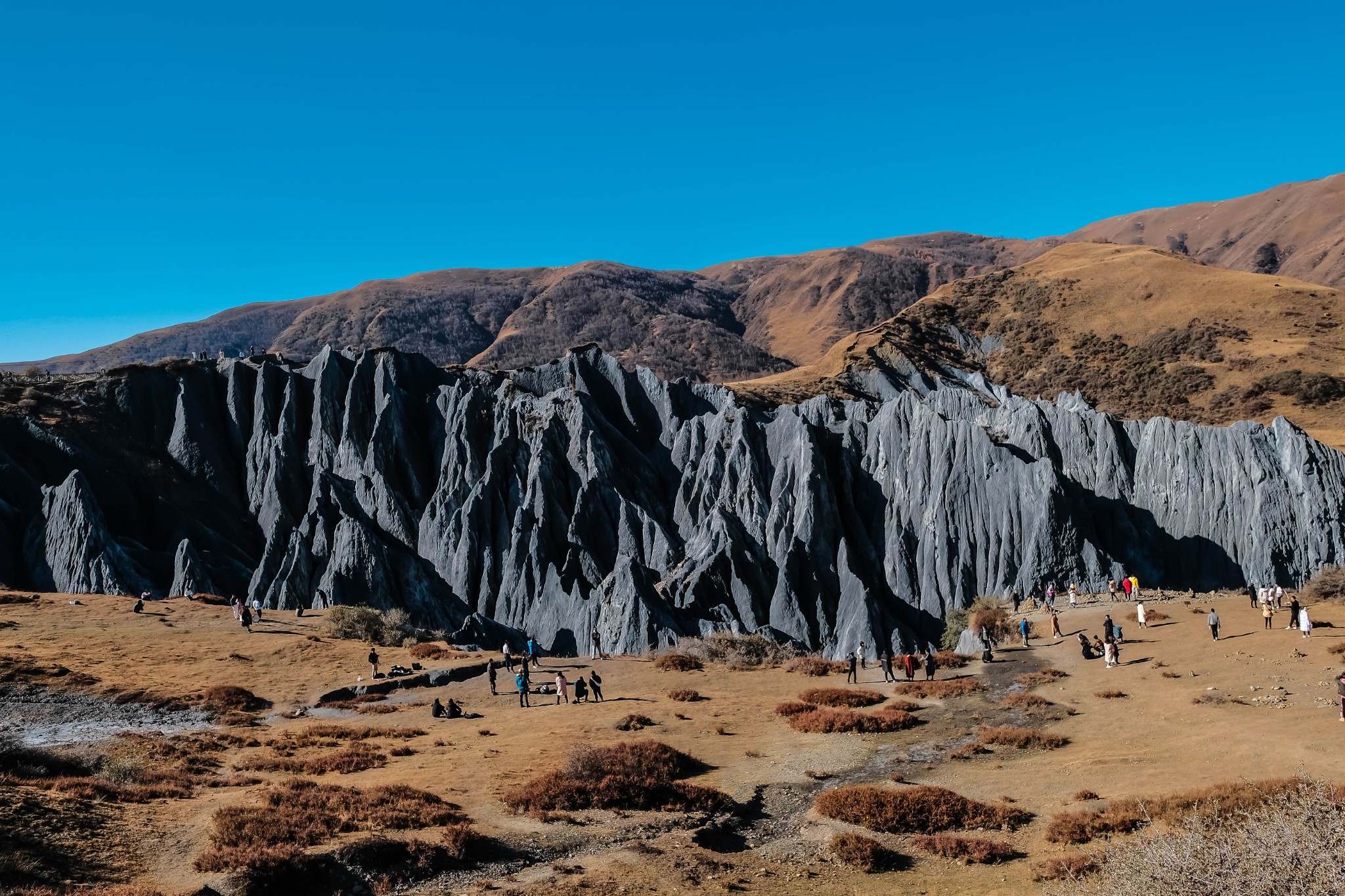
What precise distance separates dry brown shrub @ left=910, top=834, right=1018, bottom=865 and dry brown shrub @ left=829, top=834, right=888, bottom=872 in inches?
36.9

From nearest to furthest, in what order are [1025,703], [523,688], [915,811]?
[915,811] → [1025,703] → [523,688]

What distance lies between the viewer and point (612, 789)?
66.9ft

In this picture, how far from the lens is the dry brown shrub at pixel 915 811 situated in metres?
18.1

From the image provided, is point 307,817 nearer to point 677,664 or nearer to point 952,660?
point 677,664

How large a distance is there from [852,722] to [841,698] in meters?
3.37

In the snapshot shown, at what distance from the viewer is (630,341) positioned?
553 ft

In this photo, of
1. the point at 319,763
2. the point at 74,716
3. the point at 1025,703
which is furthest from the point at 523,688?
the point at 1025,703

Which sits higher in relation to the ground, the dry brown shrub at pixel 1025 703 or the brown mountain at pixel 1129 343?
the brown mountain at pixel 1129 343

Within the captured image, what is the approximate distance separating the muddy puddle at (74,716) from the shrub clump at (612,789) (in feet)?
45.1

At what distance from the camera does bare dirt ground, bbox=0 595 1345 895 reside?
16406 mm

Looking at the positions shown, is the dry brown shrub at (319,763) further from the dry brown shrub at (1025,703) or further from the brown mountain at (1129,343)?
the brown mountain at (1129,343)

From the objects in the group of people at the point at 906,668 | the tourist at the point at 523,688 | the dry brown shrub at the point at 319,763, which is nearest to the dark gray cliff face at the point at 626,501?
the group of people at the point at 906,668

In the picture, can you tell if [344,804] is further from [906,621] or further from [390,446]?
[390,446]

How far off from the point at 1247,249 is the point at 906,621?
19062 cm
